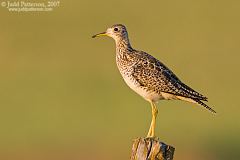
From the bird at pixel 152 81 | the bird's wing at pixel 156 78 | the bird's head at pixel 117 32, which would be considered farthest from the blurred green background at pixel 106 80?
the bird's wing at pixel 156 78

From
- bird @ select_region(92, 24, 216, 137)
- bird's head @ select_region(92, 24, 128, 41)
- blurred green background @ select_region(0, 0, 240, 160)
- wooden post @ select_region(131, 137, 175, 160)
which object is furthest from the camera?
blurred green background @ select_region(0, 0, 240, 160)

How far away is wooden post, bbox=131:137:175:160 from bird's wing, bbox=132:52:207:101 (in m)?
2.96

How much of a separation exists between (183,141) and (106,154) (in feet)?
6.48

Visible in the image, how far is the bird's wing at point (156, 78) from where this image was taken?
14039mm

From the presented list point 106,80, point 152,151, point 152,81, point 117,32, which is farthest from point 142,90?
point 106,80

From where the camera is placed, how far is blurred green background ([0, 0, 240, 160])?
23547 mm

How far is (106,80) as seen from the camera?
99.2 feet

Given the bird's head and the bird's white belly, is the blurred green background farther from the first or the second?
the bird's white belly

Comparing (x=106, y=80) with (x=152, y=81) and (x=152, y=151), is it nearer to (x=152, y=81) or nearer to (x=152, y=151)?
(x=152, y=81)

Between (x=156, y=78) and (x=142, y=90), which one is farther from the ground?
(x=156, y=78)

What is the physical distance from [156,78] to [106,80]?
16135mm

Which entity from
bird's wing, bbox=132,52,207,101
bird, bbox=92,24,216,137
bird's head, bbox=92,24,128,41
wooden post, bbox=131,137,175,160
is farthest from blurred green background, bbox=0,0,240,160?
wooden post, bbox=131,137,175,160

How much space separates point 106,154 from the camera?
2275 cm

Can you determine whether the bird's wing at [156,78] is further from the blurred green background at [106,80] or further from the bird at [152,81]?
the blurred green background at [106,80]
